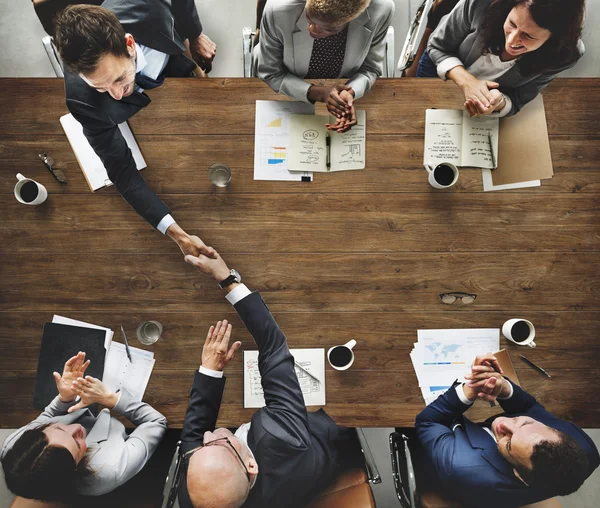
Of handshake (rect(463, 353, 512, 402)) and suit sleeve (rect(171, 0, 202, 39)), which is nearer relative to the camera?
handshake (rect(463, 353, 512, 402))

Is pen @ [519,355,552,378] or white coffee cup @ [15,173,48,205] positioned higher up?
white coffee cup @ [15,173,48,205]

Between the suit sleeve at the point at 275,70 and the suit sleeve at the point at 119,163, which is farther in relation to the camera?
the suit sleeve at the point at 275,70

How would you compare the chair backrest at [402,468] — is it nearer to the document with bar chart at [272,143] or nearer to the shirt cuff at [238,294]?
the shirt cuff at [238,294]

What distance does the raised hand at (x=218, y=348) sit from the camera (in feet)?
4.92

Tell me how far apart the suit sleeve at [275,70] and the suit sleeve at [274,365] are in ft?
2.67

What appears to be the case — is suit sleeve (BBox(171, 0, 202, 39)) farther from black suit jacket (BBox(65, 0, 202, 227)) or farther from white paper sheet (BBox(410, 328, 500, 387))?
white paper sheet (BBox(410, 328, 500, 387))

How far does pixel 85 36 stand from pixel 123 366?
1.17 m

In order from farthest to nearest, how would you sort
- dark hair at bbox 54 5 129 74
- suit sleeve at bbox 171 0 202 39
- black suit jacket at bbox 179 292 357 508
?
suit sleeve at bbox 171 0 202 39 → black suit jacket at bbox 179 292 357 508 → dark hair at bbox 54 5 129 74

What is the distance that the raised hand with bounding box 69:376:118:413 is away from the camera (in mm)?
1486

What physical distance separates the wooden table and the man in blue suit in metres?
0.11

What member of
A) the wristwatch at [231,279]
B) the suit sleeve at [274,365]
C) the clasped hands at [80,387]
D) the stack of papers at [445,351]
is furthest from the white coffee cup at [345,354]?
the clasped hands at [80,387]

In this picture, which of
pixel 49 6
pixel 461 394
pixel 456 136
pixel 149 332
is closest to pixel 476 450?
pixel 461 394

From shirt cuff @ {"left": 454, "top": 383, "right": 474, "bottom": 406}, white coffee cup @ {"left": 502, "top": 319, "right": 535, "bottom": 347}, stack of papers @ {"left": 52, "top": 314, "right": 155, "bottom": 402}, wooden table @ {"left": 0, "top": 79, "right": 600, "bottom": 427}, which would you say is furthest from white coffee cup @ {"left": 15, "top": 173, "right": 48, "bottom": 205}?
white coffee cup @ {"left": 502, "top": 319, "right": 535, "bottom": 347}

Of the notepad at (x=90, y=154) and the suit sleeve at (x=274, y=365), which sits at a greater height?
the notepad at (x=90, y=154)
